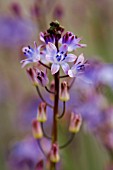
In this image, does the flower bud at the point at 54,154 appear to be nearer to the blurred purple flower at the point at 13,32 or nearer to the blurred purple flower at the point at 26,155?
the blurred purple flower at the point at 26,155

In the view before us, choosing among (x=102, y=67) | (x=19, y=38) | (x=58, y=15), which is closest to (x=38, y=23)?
(x=58, y=15)

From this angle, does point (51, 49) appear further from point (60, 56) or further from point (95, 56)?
point (95, 56)

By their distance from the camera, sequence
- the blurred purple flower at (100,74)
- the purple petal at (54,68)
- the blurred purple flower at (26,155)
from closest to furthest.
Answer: the purple petal at (54,68) < the blurred purple flower at (100,74) < the blurred purple flower at (26,155)

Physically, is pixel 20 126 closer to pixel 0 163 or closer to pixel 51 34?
pixel 0 163

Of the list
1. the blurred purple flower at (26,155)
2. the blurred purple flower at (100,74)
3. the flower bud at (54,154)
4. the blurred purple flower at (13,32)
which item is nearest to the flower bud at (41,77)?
the flower bud at (54,154)

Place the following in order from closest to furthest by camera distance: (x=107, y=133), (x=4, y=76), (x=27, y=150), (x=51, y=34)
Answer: (x=51, y=34) → (x=107, y=133) → (x=27, y=150) → (x=4, y=76)

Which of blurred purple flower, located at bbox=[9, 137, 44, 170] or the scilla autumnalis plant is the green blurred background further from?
the scilla autumnalis plant

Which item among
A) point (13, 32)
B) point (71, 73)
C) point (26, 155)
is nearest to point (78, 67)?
point (71, 73)
